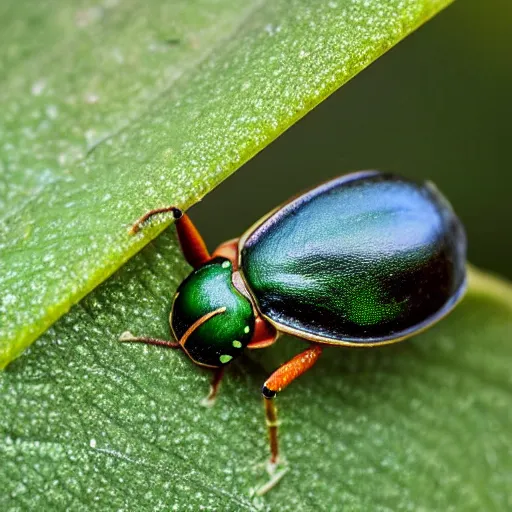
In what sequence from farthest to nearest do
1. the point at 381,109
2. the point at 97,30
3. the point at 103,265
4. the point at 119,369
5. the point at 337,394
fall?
the point at 381,109 < the point at 97,30 < the point at 337,394 < the point at 119,369 < the point at 103,265

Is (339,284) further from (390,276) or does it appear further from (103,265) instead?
(103,265)

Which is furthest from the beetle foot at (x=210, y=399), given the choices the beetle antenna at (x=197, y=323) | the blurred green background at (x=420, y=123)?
the blurred green background at (x=420, y=123)

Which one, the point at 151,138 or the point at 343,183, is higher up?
the point at 151,138

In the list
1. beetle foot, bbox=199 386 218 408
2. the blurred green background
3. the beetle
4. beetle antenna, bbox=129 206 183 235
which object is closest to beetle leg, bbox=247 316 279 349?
the beetle

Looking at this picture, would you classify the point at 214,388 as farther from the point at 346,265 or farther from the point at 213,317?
the point at 346,265

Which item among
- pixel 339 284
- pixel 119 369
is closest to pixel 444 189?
pixel 339 284

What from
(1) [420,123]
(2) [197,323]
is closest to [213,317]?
(2) [197,323]

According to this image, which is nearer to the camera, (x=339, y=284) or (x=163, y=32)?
(x=339, y=284)

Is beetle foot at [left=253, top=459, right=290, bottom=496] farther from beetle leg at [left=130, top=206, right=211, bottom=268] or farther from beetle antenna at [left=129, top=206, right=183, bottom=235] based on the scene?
beetle antenna at [left=129, top=206, right=183, bottom=235]
